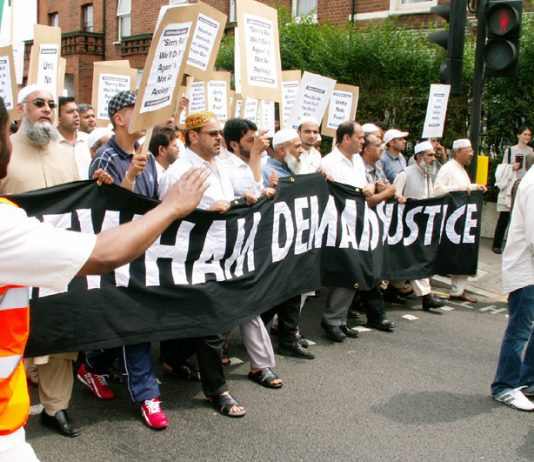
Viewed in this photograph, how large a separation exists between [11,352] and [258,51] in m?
4.72

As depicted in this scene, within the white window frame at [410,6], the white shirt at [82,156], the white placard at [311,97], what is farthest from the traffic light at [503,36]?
the white window frame at [410,6]

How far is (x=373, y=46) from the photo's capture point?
516 inches

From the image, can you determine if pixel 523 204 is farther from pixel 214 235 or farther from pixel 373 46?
pixel 373 46

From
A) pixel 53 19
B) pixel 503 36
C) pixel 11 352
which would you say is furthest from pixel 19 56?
pixel 53 19

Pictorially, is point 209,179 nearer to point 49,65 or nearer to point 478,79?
point 49,65

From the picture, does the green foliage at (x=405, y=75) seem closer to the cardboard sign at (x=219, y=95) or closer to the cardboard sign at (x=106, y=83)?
the cardboard sign at (x=219, y=95)

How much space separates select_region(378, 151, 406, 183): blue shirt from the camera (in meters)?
7.96

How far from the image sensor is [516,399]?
442 cm

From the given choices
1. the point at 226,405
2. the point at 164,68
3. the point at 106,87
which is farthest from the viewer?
the point at 106,87

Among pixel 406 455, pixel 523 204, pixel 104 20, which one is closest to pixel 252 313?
pixel 406 455

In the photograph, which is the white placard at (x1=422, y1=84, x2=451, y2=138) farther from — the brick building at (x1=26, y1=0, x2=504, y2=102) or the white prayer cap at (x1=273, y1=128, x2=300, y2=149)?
the brick building at (x1=26, y1=0, x2=504, y2=102)

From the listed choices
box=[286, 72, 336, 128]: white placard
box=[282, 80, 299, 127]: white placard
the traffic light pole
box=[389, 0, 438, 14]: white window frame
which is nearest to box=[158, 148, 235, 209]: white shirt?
box=[286, 72, 336, 128]: white placard

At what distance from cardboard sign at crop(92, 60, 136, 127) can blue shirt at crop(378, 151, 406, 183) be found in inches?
123

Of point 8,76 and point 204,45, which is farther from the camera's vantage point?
point 8,76
